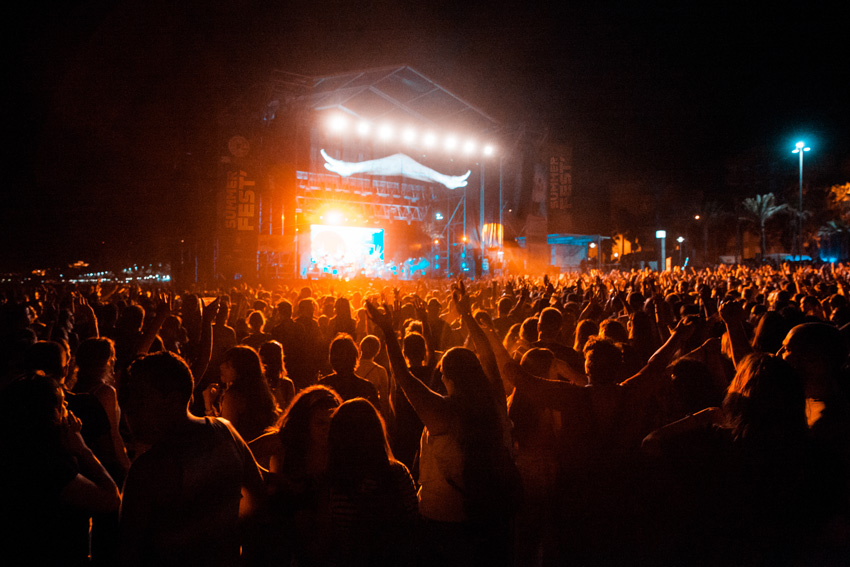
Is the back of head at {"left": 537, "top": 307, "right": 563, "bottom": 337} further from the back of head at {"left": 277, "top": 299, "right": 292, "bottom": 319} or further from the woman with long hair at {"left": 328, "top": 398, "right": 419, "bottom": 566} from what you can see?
the back of head at {"left": 277, "top": 299, "right": 292, "bottom": 319}

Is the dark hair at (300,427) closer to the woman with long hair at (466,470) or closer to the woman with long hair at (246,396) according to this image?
the woman with long hair at (466,470)

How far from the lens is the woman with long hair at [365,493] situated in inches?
82.8

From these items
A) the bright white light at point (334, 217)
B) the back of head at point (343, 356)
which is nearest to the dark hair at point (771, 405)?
the back of head at point (343, 356)

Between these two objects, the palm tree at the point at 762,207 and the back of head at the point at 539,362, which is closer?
the back of head at the point at 539,362

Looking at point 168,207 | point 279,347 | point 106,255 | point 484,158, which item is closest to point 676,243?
point 484,158

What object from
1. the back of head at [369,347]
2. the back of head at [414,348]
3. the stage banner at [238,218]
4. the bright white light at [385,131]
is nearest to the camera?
the back of head at [414,348]

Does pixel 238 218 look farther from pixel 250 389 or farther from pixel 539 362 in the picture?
pixel 539 362

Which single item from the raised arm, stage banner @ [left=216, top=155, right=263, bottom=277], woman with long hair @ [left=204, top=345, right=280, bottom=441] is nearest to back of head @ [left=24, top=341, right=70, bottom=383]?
woman with long hair @ [left=204, top=345, right=280, bottom=441]

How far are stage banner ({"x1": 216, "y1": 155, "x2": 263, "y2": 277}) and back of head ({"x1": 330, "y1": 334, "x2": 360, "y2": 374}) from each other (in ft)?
66.7

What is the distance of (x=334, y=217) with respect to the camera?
2761 centimetres

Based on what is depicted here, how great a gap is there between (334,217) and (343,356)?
2497 cm

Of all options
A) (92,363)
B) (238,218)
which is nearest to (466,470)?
(92,363)

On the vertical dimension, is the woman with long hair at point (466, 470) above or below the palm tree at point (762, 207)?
below

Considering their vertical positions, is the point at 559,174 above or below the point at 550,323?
above
